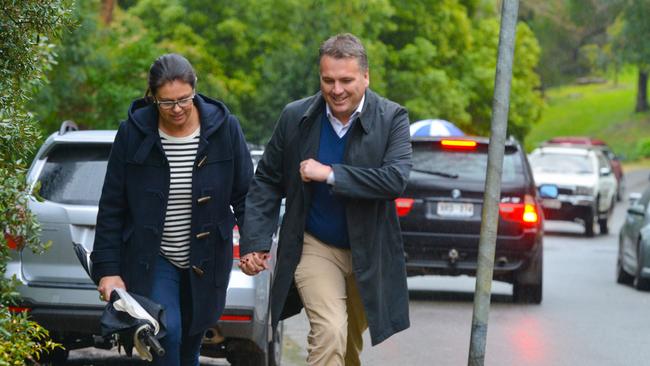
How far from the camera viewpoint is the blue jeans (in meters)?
6.04

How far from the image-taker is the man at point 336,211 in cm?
621

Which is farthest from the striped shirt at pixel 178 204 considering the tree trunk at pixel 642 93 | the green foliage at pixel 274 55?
the tree trunk at pixel 642 93

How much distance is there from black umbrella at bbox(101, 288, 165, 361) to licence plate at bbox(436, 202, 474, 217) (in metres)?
8.82

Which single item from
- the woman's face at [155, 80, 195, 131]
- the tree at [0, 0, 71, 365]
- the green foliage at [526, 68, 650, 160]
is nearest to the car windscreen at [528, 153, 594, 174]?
the tree at [0, 0, 71, 365]

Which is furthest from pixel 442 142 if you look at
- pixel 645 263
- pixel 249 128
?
pixel 249 128

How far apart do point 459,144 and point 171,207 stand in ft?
29.0

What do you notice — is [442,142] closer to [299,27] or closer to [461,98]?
[299,27]

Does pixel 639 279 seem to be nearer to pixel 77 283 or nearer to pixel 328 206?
pixel 77 283

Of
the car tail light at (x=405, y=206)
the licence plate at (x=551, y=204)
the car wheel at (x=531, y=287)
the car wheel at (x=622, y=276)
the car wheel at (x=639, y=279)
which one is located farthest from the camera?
the licence plate at (x=551, y=204)

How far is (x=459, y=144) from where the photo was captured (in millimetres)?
14719

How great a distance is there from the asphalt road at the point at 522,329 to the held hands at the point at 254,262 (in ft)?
13.1

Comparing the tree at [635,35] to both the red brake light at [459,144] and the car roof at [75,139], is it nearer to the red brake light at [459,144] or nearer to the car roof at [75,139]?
the red brake light at [459,144]

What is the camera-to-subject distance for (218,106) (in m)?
6.41

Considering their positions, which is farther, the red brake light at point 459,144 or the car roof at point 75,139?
the red brake light at point 459,144
